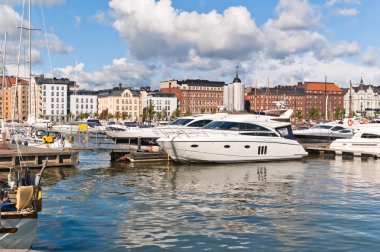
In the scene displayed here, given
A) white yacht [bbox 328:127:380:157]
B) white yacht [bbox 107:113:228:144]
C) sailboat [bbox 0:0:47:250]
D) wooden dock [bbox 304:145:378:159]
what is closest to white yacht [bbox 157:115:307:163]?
white yacht [bbox 107:113:228:144]

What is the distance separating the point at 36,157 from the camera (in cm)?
3194

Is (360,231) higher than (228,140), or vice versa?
(228,140)

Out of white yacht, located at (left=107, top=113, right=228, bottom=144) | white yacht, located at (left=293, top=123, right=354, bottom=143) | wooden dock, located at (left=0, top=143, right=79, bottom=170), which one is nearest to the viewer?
wooden dock, located at (left=0, top=143, right=79, bottom=170)

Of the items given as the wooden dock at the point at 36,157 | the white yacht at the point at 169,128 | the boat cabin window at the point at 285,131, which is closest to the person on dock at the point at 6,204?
the wooden dock at the point at 36,157

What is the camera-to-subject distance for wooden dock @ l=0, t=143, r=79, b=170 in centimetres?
3077

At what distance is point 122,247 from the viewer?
1433 cm

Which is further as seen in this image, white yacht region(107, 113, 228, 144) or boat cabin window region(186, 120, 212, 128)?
boat cabin window region(186, 120, 212, 128)

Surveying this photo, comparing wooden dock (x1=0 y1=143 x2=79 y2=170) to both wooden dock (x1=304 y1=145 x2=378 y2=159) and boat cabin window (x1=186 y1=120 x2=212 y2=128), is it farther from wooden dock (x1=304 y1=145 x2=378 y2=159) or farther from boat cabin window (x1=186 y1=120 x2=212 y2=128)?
wooden dock (x1=304 y1=145 x2=378 y2=159)

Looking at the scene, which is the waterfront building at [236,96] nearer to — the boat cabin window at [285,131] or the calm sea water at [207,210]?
the boat cabin window at [285,131]

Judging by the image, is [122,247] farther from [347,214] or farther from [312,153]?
[312,153]

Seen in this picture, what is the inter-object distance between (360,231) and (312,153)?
111 ft

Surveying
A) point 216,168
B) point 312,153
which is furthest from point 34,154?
point 312,153

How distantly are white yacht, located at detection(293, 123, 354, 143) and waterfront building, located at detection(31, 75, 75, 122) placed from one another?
5817 inches

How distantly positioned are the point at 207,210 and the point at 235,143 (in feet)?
58.0
